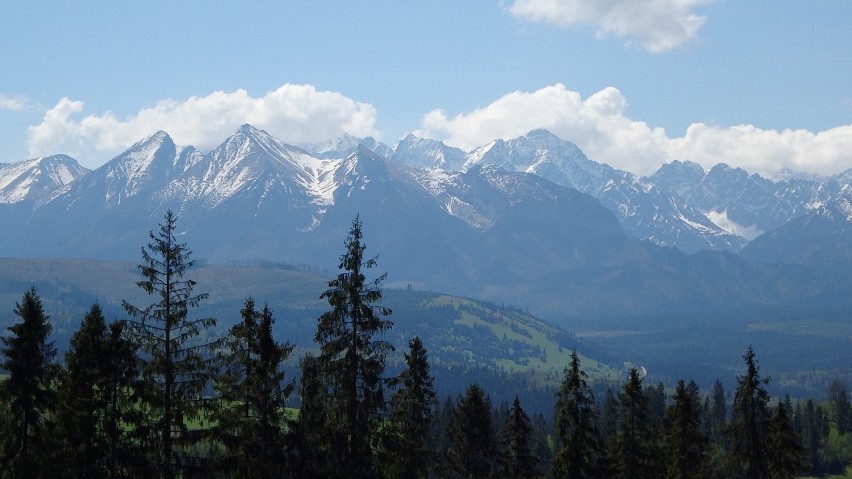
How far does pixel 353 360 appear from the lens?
44.2 m

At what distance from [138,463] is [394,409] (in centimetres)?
1426

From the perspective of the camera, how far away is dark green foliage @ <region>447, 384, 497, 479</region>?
6131 cm

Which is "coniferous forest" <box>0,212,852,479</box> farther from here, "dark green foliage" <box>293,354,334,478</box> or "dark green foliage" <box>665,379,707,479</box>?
"dark green foliage" <box>665,379,707,479</box>

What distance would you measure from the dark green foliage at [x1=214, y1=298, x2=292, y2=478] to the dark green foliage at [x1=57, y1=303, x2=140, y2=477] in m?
3.72

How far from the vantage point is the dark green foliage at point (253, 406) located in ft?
141

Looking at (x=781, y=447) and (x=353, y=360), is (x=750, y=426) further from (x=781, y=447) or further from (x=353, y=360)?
(x=353, y=360)

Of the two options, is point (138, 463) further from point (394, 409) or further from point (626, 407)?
point (626, 407)

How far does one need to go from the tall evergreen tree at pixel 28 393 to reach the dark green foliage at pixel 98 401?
95cm

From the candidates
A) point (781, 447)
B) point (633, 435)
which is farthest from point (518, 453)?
point (781, 447)

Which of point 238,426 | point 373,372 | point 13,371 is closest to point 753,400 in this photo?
point 373,372

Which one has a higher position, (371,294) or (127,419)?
(371,294)

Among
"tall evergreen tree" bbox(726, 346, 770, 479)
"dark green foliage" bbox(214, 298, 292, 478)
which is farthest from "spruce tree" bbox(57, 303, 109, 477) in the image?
"tall evergreen tree" bbox(726, 346, 770, 479)

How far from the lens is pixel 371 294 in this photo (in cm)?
4362

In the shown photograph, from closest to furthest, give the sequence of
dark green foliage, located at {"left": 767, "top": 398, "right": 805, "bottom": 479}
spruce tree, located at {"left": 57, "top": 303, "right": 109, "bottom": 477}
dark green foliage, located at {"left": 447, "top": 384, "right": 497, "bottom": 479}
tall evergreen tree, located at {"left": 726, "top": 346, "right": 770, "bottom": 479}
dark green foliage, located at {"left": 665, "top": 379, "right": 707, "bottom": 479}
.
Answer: spruce tree, located at {"left": 57, "top": 303, "right": 109, "bottom": 477}, dark green foliage, located at {"left": 447, "top": 384, "right": 497, "bottom": 479}, tall evergreen tree, located at {"left": 726, "top": 346, "right": 770, "bottom": 479}, dark green foliage, located at {"left": 665, "top": 379, "right": 707, "bottom": 479}, dark green foliage, located at {"left": 767, "top": 398, "right": 805, "bottom": 479}
